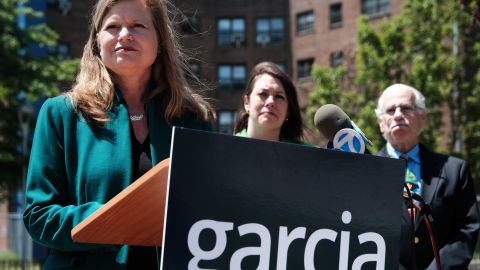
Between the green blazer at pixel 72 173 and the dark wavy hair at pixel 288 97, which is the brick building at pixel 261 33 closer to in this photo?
the dark wavy hair at pixel 288 97

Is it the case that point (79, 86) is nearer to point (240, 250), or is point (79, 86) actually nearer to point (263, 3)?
point (240, 250)

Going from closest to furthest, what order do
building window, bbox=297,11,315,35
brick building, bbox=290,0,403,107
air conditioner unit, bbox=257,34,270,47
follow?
1. brick building, bbox=290,0,403,107
2. building window, bbox=297,11,315,35
3. air conditioner unit, bbox=257,34,270,47

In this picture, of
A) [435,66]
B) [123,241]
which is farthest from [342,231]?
[435,66]

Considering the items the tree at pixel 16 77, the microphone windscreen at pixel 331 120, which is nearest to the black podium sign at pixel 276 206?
the microphone windscreen at pixel 331 120

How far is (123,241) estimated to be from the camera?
80.7 inches

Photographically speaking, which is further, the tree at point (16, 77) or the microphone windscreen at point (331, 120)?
the tree at point (16, 77)

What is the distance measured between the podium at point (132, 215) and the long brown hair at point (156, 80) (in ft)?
1.99

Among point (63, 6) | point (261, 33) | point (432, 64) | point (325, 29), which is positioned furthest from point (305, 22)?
point (432, 64)

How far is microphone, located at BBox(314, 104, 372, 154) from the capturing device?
2.25 m

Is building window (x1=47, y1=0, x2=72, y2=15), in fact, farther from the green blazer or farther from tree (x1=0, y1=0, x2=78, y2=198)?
the green blazer

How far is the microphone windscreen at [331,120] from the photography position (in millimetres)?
2363

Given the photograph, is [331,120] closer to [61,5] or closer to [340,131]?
[340,131]

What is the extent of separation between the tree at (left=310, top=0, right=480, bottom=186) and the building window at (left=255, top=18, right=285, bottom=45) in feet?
51.6

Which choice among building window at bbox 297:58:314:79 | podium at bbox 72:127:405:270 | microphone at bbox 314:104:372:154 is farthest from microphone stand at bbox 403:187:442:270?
building window at bbox 297:58:314:79
